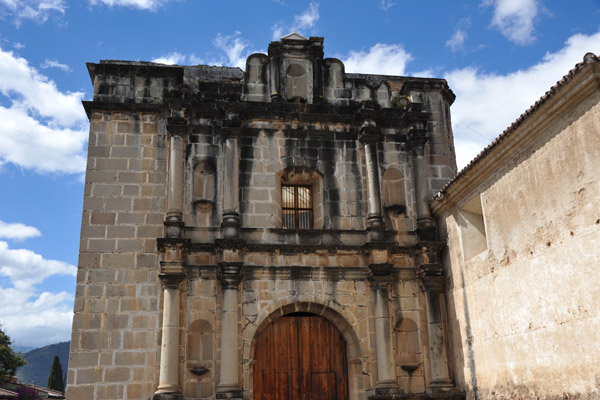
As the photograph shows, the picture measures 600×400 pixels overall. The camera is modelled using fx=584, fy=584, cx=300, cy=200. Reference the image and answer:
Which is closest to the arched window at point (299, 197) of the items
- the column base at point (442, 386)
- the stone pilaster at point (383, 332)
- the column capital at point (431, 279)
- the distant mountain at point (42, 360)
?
the stone pilaster at point (383, 332)

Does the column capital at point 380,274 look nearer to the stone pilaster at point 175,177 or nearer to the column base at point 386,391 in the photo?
the column base at point 386,391

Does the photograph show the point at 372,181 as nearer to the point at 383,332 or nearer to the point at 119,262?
the point at 383,332

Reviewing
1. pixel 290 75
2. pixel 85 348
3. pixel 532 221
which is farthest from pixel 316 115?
pixel 85 348

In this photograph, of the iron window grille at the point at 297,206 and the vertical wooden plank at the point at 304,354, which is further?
the iron window grille at the point at 297,206

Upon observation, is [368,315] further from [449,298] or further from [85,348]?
[85,348]

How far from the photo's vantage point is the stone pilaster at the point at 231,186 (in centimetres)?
1166

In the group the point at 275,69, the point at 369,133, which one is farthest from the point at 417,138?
the point at 275,69

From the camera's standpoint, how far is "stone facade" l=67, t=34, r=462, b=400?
1103 centimetres

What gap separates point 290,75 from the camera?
13.4m

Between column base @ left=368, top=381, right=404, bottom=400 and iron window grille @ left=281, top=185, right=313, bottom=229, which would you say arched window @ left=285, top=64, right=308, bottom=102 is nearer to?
iron window grille @ left=281, top=185, right=313, bottom=229

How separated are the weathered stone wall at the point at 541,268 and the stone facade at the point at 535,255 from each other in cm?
1

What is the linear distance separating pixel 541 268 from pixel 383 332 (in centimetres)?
376

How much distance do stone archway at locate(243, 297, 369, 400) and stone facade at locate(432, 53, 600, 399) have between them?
190 cm

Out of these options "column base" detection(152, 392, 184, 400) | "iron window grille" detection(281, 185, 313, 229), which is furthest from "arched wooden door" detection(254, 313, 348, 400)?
"iron window grille" detection(281, 185, 313, 229)
